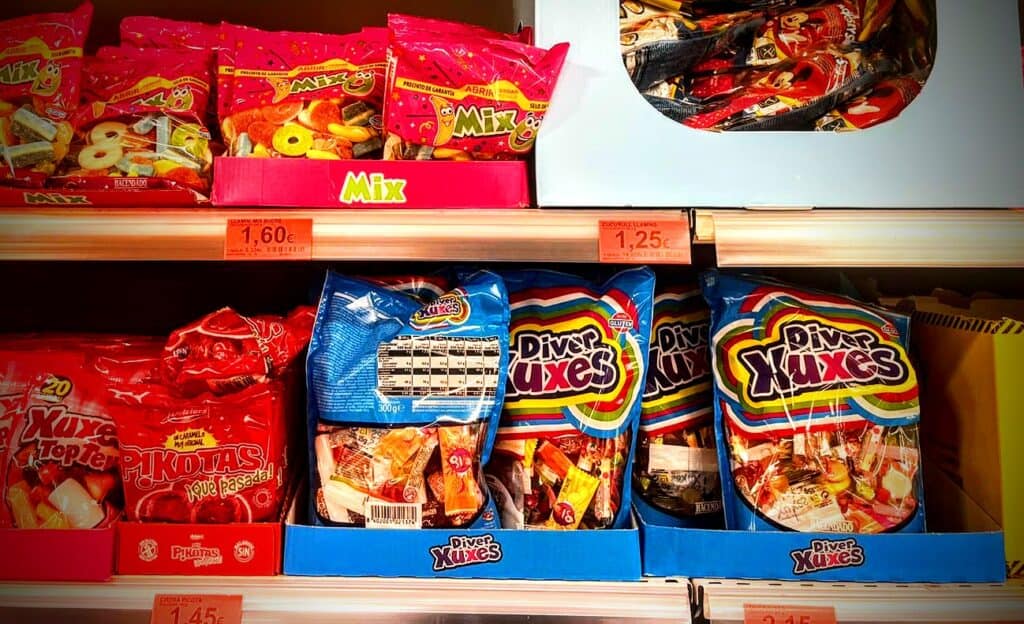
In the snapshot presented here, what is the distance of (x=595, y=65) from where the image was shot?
0.94 meters

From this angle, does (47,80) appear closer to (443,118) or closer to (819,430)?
(443,118)

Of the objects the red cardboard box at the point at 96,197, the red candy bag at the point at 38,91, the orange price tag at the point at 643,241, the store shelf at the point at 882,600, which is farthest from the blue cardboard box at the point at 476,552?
the red candy bag at the point at 38,91

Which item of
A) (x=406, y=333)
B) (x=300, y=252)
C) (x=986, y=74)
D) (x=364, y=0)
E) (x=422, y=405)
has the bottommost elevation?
(x=422, y=405)

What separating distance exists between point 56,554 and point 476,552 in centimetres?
60

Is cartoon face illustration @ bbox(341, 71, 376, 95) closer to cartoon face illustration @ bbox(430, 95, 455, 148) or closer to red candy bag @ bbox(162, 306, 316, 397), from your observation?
cartoon face illustration @ bbox(430, 95, 455, 148)

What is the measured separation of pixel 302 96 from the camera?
102 cm

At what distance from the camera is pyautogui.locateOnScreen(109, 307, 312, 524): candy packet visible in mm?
A: 970

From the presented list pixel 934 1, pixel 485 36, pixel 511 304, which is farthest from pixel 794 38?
pixel 511 304

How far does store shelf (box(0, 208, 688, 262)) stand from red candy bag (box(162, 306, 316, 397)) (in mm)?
108

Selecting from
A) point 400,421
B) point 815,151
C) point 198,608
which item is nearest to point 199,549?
point 198,608

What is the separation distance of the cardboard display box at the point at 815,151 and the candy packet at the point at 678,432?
0.32 meters

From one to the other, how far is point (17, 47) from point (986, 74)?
1411mm

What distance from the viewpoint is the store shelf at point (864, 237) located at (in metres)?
0.94

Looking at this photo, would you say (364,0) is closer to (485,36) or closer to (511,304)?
(485,36)
